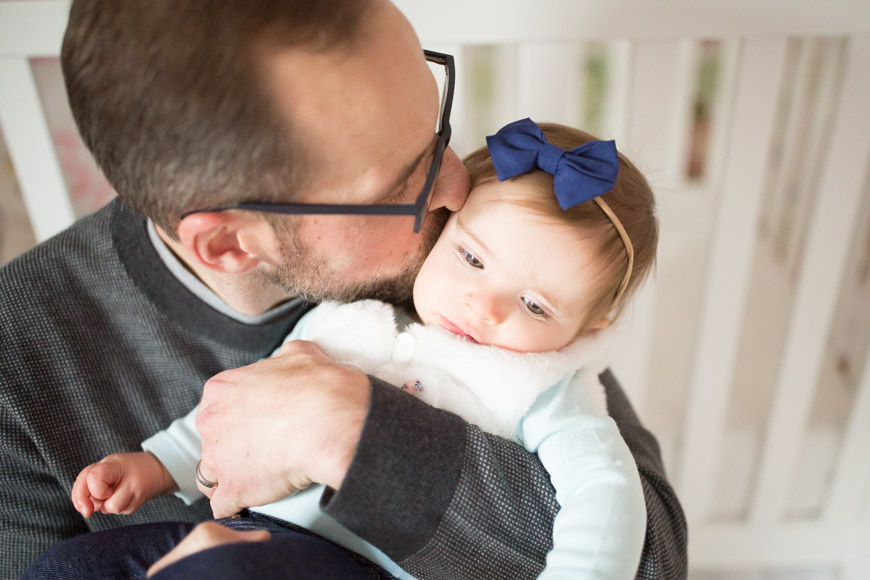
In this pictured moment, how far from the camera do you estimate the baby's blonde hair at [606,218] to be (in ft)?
3.03

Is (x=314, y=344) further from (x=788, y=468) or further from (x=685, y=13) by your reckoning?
(x=788, y=468)

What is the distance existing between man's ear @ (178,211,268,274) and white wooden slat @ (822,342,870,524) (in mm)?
1347

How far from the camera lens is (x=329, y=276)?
97cm

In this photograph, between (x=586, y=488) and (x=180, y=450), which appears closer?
(x=586, y=488)

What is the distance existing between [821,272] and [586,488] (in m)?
0.81

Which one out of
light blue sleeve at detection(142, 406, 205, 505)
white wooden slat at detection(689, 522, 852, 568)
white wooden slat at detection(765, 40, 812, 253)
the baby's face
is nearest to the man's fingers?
light blue sleeve at detection(142, 406, 205, 505)

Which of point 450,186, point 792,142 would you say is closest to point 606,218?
point 450,186

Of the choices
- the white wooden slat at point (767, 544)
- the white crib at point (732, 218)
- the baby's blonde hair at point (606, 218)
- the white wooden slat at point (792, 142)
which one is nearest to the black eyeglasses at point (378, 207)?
the baby's blonde hair at point (606, 218)

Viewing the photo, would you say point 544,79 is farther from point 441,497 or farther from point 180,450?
point 180,450

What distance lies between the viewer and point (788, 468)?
159cm

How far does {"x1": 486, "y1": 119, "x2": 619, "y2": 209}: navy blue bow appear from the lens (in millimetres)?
865

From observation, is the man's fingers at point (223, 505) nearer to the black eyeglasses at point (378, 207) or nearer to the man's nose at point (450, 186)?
the black eyeglasses at point (378, 207)

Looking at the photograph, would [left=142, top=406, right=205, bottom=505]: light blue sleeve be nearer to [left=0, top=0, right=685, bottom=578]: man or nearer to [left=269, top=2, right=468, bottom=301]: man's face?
[left=0, top=0, right=685, bottom=578]: man

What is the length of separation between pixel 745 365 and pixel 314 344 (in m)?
1.80
